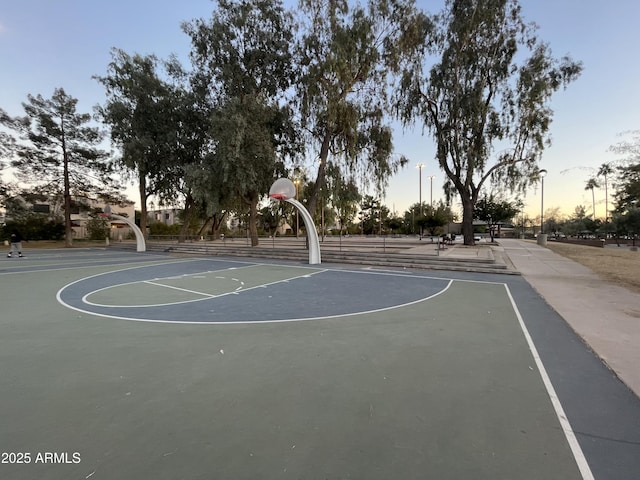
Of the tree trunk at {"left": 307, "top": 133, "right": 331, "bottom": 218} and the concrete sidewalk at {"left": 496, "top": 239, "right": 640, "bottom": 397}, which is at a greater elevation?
the tree trunk at {"left": 307, "top": 133, "right": 331, "bottom": 218}

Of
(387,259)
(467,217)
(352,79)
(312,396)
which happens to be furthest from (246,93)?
(312,396)

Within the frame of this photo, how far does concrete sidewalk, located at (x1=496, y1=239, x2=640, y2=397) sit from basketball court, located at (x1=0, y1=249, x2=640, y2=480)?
0.76ft

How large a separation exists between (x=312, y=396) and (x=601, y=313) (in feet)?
21.6

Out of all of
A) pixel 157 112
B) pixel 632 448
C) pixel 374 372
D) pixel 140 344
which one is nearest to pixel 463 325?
pixel 374 372

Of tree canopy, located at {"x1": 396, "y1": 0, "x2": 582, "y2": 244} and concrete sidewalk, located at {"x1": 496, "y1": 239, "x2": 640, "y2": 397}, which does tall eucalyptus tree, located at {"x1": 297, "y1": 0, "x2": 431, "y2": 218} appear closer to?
tree canopy, located at {"x1": 396, "y1": 0, "x2": 582, "y2": 244}

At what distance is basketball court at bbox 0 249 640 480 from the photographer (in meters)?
2.18

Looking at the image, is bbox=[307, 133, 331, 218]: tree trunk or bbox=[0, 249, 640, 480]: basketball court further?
bbox=[307, 133, 331, 218]: tree trunk

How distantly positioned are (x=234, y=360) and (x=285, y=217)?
1802 inches

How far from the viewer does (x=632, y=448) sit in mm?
2299

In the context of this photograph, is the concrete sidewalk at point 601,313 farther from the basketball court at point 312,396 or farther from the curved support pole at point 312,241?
the curved support pole at point 312,241

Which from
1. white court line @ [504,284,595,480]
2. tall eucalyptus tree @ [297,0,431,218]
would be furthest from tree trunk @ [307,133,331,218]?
white court line @ [504,284,595,480]

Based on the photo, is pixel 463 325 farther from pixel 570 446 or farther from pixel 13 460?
pixel 13 460

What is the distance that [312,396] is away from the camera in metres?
3.06

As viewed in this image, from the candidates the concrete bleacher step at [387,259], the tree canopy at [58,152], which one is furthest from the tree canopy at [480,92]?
the tree canopy at [58,152]
